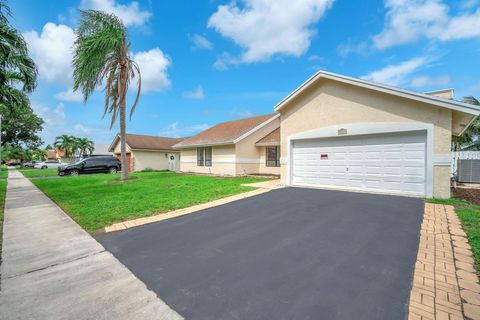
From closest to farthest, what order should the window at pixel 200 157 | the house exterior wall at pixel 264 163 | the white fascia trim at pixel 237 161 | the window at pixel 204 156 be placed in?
the white fascia trim at pixel 237 161 → the house exterior wall at pixel 264 163 → the window at pixel 204 156 → the window at pixel 200 157

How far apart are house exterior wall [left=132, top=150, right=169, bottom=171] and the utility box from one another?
1032 inches

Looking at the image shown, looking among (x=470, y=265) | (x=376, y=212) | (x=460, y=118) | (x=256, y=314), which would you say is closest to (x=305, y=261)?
(x=256, y=314)

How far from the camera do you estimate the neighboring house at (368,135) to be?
757cm

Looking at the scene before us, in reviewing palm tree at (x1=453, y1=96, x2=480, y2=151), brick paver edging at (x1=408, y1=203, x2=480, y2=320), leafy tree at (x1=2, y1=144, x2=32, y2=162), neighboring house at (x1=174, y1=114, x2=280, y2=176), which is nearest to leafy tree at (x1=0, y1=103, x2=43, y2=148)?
leafy tree at (x1=2, y1=144, x2=32, y2=162)

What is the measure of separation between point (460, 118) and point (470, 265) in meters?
6.59

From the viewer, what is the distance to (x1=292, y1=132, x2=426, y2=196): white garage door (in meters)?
7.98

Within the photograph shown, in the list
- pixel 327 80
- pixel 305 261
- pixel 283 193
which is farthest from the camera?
pixel 327 80

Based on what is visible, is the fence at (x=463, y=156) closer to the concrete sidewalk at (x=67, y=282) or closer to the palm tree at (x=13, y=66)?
the concrete sidewalk at (x=67, y=282)

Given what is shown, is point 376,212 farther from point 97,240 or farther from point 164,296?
point 97,240

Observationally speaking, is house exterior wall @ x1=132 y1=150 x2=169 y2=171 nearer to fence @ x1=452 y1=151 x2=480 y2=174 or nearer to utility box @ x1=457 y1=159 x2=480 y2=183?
fence @ x1=452 y1=151 x2=480 y2=174

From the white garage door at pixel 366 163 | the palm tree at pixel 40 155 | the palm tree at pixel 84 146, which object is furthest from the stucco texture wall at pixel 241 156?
the palm tree at pixel 40 155

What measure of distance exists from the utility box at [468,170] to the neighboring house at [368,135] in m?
5.63

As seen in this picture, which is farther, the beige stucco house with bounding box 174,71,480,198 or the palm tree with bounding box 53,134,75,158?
the palm tree with bounding box 53,134,75,158

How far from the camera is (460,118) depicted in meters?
7.70
